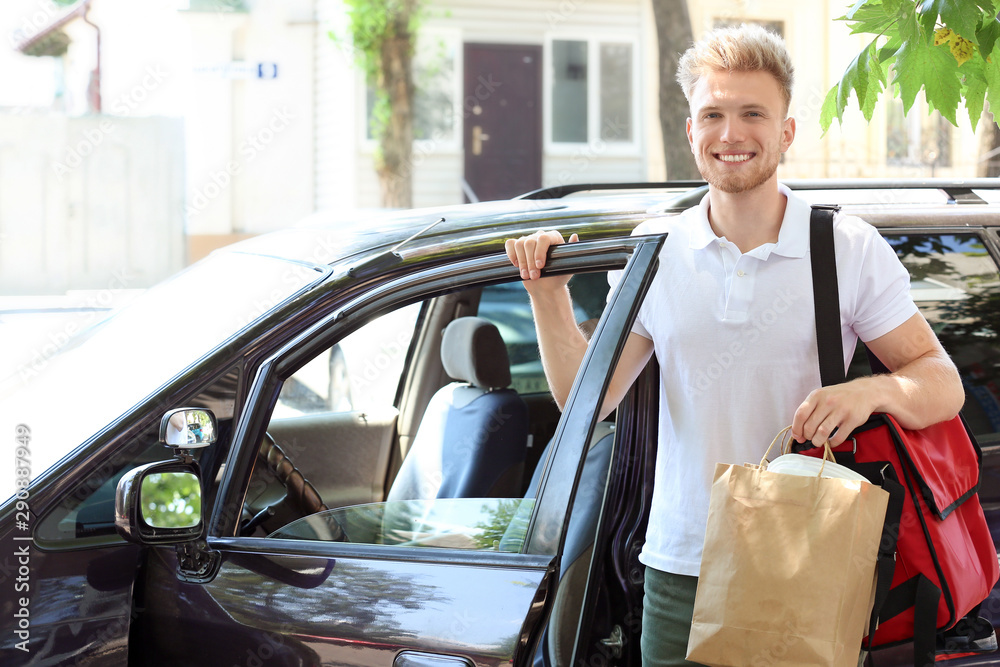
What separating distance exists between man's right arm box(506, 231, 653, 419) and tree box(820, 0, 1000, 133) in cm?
59

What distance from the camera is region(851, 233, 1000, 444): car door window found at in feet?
7.98

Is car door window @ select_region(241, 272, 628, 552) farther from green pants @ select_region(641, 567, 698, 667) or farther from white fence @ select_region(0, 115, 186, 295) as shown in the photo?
white fence @ select_region(0, 115, 186, 295)

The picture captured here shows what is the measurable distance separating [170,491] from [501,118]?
1484cm

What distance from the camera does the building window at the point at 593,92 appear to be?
53.8 ft

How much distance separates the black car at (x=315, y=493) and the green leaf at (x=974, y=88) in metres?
0.56

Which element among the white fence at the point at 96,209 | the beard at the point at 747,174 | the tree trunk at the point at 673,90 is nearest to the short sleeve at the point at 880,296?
the beard at the point at 747,174

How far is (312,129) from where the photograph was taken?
16.4m

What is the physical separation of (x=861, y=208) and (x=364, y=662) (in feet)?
5.19

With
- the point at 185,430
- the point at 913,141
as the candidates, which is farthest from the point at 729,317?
the point at 913,141

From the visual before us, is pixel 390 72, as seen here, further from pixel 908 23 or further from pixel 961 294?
pixel 908 23

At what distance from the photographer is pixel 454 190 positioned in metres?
16.2

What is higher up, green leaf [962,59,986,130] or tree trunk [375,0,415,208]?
tree trunk [375,0,415,208]

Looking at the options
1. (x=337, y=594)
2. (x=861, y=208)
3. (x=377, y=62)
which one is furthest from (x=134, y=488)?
(x=377, y=62)

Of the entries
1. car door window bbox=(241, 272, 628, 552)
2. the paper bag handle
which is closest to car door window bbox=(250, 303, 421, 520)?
car door window bbox=(241, 272, 628, 552)
